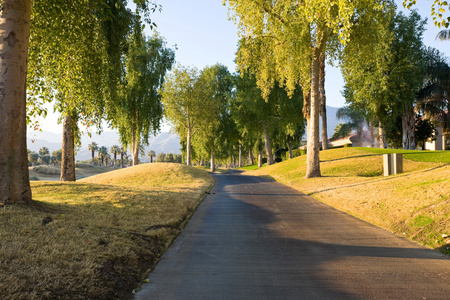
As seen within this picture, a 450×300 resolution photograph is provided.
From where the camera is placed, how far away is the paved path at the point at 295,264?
4.73 metres

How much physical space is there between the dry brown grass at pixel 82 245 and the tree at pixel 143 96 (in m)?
25.8

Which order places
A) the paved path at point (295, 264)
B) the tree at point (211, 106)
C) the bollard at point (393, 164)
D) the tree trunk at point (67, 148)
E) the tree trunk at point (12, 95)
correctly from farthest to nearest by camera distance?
the tree at point (211, 106), the bollard at point (393, 164), the tree trunk at point (67, 148), the tree trunk at point (12, 95), the paved path at point (295, 264)

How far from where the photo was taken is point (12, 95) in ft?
26.1

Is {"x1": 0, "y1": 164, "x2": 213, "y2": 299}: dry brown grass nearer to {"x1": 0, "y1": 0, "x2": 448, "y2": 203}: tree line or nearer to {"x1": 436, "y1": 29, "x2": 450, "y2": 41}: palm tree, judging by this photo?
{"x1": 0, "y1": 0, "x2": 448, "y2": 203}: tree line

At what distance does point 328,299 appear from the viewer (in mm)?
4445

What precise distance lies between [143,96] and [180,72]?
19.9 feet

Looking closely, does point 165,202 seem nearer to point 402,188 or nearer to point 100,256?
point 100,256

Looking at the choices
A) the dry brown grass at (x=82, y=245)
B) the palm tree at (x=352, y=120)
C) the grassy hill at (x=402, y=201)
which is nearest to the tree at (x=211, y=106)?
the grassy hill at (x=402, y=201)

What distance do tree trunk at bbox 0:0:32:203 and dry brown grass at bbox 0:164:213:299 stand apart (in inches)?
28.5

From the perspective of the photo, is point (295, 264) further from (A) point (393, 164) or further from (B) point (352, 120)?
(B) point (352, 120)

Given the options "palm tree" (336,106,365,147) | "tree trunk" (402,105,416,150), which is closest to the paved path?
"tree trunk" (402,105,416,150)

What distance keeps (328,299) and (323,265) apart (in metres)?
1.49

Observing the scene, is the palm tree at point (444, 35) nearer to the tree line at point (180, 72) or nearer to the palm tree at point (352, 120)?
the tree line at point (180, 72)

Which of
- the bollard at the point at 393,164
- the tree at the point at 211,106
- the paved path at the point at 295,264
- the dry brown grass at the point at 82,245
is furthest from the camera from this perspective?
the tree at the point at 211,106
